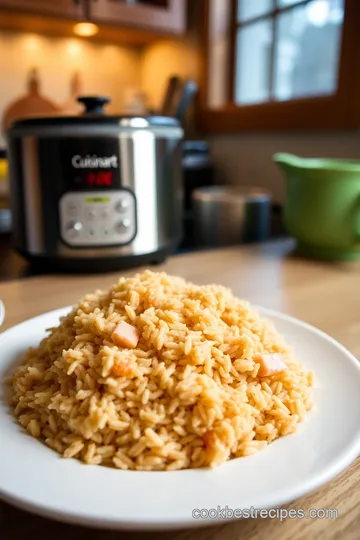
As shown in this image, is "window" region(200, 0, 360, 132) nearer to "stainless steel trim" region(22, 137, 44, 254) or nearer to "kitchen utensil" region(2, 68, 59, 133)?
"kitchen utensil" region(2, 68, 59, 133)

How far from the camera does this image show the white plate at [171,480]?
10.9 inches

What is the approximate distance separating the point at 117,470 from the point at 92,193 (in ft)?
1.95

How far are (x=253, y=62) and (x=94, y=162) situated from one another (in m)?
1.27

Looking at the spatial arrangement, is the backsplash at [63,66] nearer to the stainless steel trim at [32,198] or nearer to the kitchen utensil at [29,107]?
the kitchen utensil at [29,107]

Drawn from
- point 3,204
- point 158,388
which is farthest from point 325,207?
point 3,204

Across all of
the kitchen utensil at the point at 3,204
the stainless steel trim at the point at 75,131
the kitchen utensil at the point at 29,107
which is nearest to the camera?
the stainless steel trim at the point at 75,131

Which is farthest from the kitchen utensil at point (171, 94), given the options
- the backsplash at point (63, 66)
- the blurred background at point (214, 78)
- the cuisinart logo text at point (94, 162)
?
the backsplash at point (63, 66)

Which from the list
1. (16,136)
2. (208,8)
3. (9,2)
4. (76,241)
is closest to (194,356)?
Result: (76,241)

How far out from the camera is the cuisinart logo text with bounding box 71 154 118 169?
0.82 meters

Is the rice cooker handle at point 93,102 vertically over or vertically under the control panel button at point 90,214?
over

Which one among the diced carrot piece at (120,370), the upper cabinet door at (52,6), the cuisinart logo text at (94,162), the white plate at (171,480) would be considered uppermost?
the upper cabinet door at (52,6)

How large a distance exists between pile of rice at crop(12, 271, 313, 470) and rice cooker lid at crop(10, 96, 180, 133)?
1.47ft

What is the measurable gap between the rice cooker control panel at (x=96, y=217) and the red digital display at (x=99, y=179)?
0.05ft

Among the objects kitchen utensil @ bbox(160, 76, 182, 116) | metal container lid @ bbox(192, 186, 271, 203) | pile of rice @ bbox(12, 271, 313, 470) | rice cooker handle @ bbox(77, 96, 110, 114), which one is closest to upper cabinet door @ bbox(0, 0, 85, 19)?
kitchen utensil @ bbox(160, 76, 182, 116)
